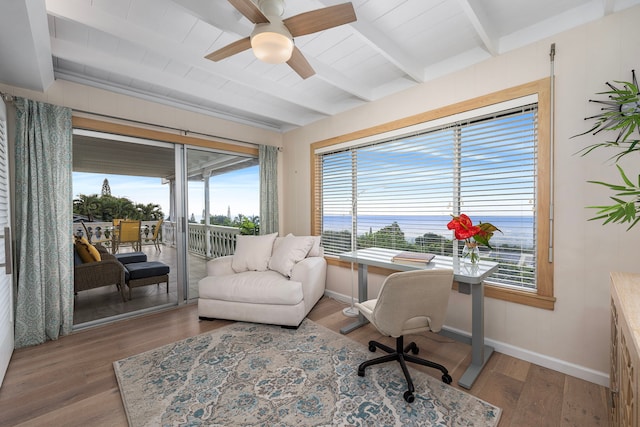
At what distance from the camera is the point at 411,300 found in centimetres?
176

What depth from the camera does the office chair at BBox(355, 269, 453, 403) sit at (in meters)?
1.72

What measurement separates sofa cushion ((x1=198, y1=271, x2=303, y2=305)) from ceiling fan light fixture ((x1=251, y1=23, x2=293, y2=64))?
6.62 feet

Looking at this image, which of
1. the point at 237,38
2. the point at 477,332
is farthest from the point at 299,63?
the point at 477,332

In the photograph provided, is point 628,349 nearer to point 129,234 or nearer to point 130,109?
point 129,234

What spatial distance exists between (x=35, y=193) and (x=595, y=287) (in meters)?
4.49

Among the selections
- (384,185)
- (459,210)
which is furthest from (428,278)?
(384,185)

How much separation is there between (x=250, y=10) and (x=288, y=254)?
229 centimetres

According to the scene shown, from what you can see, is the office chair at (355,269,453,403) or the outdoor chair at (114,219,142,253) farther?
the outdoor chair at (114,219,142,253)

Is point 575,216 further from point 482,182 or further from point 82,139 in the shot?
point 82,139

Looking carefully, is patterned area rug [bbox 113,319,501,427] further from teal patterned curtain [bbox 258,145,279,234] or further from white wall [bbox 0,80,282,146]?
white wall [bbox 0,80,282,146]

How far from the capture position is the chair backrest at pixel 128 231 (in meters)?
3.12

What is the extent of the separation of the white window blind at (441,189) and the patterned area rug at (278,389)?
3.98 feet

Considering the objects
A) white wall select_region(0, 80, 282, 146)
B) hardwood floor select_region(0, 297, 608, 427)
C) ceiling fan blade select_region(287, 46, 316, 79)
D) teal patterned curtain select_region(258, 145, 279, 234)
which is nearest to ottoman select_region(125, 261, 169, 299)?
hardwood floor select_region(0, 297, 608, 427)

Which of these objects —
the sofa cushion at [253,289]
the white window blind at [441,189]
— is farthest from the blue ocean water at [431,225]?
the sofa cushion at [253,289]
